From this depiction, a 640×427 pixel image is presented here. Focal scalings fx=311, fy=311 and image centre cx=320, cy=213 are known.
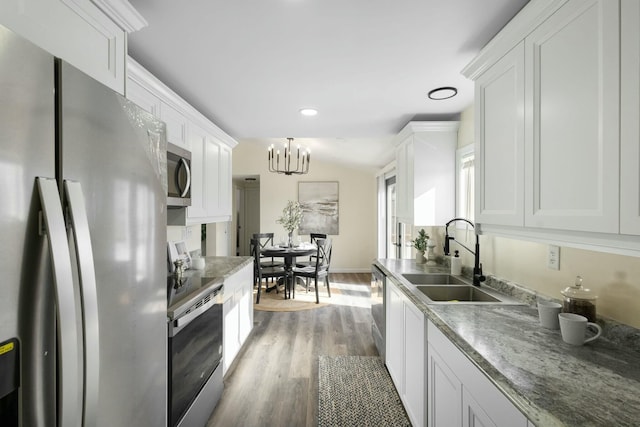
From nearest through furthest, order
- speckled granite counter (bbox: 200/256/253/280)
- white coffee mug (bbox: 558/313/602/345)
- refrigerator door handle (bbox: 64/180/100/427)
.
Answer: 1. refrigerator door handle (bbox: 64/180/100/427)
2. white coffee mug (bbox: 558/313/602/345)
3. speckled granite counter (bbox: 200/256/253/280)

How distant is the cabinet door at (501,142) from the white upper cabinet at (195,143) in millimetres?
1880

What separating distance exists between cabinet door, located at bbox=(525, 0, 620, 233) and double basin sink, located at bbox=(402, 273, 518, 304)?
0.80 m

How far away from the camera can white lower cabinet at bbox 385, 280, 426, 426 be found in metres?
1.77

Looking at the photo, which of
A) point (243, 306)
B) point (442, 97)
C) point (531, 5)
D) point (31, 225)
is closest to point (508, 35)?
point (531, 5)

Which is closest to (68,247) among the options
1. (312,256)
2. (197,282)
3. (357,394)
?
(197,282)

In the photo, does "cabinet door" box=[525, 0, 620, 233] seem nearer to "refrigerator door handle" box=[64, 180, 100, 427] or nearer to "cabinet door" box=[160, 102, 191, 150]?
"refrigerator door handle" box=[64, 180, 100, 427]

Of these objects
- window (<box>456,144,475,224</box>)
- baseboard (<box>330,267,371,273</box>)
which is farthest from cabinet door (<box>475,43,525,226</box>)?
baseboard (<box>330,267,371,273</box>)

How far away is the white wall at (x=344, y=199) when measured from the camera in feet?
24.2

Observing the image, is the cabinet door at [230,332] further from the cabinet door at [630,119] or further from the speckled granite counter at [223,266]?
the cabinet door at [630,119]

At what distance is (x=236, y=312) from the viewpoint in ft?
9.12

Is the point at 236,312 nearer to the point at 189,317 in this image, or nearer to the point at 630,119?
the point at 189,317

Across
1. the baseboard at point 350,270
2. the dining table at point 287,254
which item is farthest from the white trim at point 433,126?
the baseboard at point 350,270

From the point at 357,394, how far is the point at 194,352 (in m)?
1.33

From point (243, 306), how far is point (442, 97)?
2.54 m
